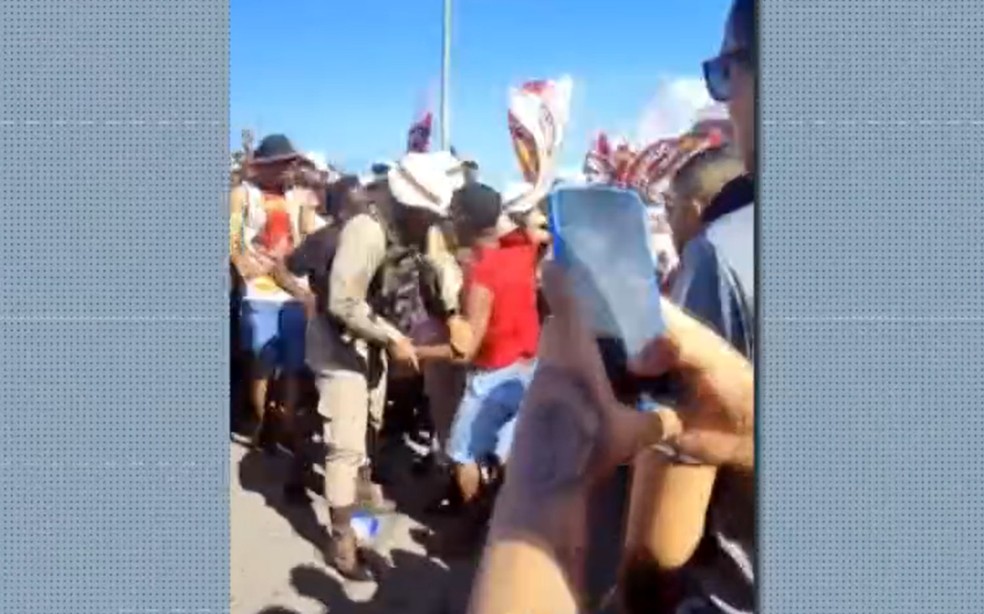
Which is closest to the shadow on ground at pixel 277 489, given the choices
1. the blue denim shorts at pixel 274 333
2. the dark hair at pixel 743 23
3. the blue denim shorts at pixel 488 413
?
the blue denim shorts at pixel 274 333

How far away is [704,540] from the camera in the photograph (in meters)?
6.10

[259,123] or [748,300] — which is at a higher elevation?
[259,123]

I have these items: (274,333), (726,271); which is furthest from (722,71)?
(274,333)

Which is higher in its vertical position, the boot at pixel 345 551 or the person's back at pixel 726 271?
the person's back at pixel 726 271

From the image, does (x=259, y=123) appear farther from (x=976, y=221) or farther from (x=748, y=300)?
(x=976, y=221)

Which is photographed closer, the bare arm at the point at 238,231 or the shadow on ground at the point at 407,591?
the bare arm at the point at 238,231

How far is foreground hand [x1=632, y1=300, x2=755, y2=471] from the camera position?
6.01m

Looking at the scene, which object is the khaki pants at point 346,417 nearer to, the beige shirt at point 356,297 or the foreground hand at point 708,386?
the beige shirt at point 356,297

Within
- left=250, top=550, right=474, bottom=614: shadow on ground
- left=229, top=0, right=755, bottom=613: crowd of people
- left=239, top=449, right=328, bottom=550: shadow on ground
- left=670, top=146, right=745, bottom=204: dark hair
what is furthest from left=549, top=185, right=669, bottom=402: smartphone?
left=239, top=449, right=328, bottom=550: shadow on ground

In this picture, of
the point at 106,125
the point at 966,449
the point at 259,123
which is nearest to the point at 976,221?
the point at 966,449

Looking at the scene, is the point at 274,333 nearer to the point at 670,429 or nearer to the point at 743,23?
the point at 670,429

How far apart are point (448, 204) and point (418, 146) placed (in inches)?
8.2

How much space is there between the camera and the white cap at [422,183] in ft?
19.6

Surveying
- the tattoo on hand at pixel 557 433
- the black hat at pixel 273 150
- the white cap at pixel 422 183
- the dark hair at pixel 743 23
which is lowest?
the tattoo on hand at pixel 557 433
